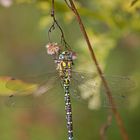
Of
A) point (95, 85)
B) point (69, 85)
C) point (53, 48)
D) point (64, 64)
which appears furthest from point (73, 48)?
point (53, 48)

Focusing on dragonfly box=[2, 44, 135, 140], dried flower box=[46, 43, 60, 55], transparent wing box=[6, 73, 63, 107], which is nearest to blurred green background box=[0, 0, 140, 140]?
transparent wing box=[6, 73, 63, 107]

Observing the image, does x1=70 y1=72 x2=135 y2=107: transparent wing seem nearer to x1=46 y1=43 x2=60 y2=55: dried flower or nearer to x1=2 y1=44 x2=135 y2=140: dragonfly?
x1=2 y1=44 x2=135 y2=140: dragonfly

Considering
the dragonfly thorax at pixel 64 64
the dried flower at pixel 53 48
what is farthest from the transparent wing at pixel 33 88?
the dried flower at pixel 53 48

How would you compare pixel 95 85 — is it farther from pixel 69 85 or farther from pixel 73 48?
pixel 73 48

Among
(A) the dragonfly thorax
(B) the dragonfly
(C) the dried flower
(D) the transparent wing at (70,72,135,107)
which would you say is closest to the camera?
(C) the dried flower

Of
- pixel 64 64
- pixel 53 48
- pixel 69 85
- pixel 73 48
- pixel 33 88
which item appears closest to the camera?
pixel 53 48

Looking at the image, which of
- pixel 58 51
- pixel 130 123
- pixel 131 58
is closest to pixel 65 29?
pixel 131 58
